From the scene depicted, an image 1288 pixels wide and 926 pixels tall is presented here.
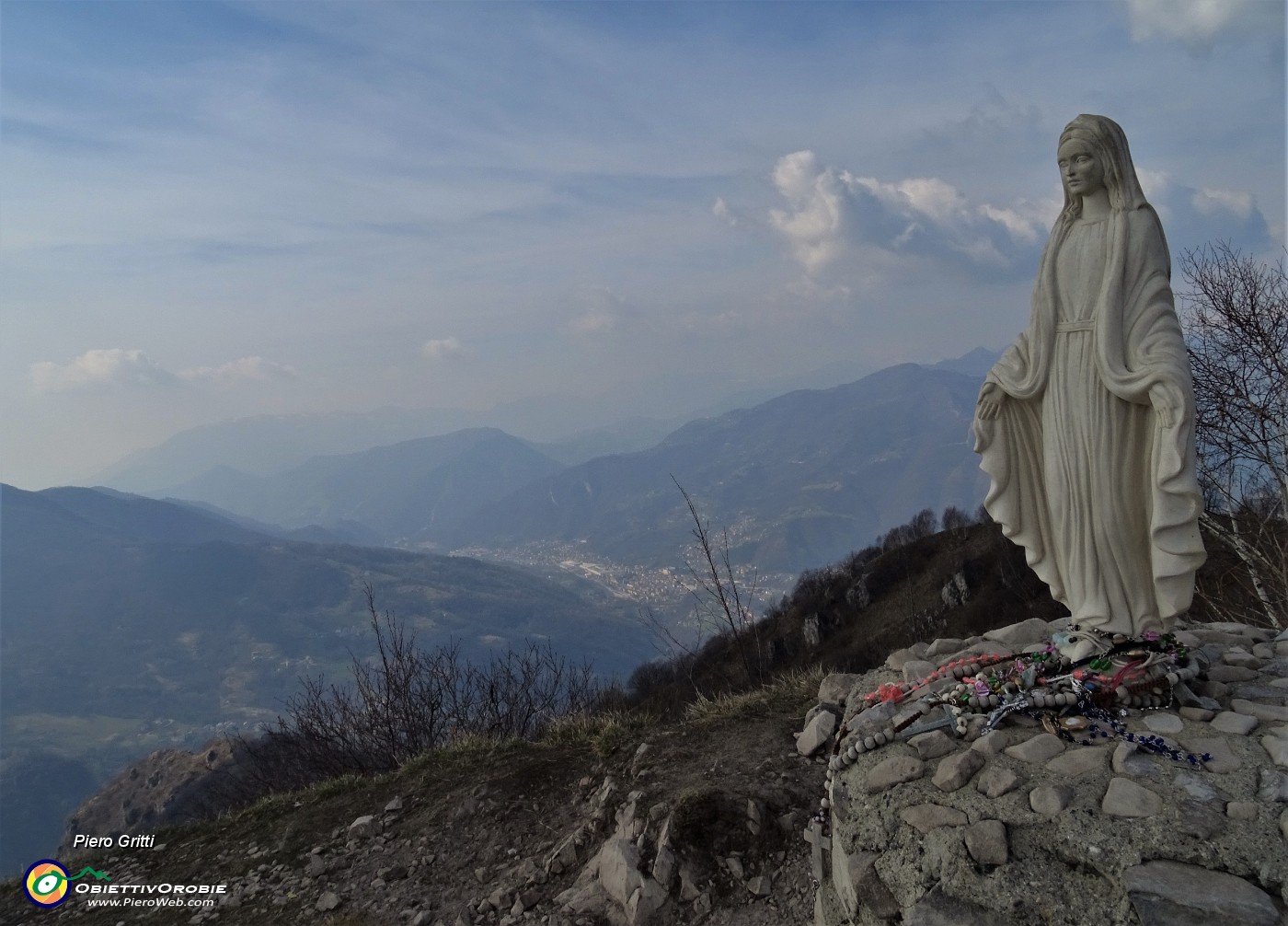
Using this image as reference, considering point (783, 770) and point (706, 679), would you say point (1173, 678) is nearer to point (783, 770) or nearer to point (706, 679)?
point (783, 770)

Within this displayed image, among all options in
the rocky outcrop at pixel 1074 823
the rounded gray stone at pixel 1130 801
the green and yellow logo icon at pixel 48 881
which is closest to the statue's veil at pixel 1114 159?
the rocky outcrop at pixel 1074 823

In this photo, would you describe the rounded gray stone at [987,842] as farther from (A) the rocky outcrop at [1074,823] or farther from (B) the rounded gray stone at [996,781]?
(B) the rounded gray stone at [996,781]

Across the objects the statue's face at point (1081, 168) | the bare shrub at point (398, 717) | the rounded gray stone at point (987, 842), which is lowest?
the bare shrub at point (398, 717)

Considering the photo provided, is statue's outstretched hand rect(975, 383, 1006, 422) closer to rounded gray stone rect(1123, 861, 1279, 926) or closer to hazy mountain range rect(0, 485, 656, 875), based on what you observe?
rounded gray stone rect(1123, 861, 1279, 926)

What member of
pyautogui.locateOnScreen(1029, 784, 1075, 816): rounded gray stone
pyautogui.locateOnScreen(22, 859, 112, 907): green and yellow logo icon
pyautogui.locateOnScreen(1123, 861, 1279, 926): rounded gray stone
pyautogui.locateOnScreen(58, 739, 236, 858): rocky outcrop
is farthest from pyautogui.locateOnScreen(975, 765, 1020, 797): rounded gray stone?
pyautogui.locateOnScreen(58, 739, 236, 858): rocky outcrop

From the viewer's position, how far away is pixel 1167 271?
209 inches

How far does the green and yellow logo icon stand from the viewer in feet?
24.4

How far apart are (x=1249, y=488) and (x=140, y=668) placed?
14365 centimetres

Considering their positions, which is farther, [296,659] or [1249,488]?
[296,659]

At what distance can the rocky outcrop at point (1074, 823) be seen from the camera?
12.1ft

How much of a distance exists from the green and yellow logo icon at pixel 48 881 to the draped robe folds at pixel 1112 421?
9523 millimetres

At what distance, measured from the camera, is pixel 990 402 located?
19.6ft

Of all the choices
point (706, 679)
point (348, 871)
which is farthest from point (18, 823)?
point (348, 871)

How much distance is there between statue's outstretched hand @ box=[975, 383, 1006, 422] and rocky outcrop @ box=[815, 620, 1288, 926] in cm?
230
